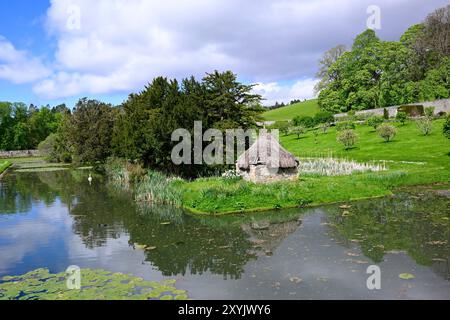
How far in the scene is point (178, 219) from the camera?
20516mm

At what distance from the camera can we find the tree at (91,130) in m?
49.1

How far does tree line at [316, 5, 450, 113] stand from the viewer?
60594mm

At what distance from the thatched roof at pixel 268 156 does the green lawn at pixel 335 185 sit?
4.22ft

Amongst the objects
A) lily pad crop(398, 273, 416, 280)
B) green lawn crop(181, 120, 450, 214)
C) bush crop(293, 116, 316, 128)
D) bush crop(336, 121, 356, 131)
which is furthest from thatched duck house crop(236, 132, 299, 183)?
bush crop(293, 116, 316, 128)

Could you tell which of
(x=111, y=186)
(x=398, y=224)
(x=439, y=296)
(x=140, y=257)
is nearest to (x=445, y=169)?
(x=398, y=224)

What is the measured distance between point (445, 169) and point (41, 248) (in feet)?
84.9

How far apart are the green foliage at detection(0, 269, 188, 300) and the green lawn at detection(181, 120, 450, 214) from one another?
30.9 feet

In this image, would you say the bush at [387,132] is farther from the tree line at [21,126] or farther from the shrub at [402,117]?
the tree line at [21,126]

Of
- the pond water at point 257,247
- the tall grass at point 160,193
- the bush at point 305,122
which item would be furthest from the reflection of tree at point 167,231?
the bush at point 305,122

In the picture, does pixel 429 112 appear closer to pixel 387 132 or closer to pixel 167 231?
pixel 387 132

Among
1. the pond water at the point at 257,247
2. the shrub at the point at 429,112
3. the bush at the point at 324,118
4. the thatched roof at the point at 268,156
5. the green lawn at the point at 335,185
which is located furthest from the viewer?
the bush at the point at 324,118

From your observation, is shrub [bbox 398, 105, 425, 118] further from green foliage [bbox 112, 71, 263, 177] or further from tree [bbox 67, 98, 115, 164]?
tree [bbox 67, 98, 115, 164]

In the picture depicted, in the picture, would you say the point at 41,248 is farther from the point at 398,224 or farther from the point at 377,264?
the point at 398,224

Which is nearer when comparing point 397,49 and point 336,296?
point 336,296
